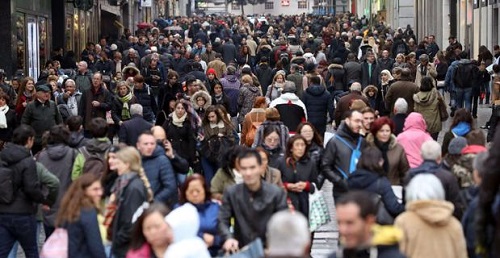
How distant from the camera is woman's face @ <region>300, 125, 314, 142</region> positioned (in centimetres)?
1409

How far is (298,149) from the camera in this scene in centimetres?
1274

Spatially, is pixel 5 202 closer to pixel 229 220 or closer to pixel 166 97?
pixel 229 220

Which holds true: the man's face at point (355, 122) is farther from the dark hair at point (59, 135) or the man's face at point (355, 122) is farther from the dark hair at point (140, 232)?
the dark hair at point (140, 232)

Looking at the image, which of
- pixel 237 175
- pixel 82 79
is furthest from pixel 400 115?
pixel 82 79

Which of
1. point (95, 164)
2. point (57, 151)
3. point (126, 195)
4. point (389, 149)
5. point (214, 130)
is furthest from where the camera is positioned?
point (214, 130)

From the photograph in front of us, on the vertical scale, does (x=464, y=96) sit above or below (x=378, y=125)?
below

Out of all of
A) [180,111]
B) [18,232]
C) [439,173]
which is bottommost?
[18,232]

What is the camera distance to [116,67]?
1262 inches

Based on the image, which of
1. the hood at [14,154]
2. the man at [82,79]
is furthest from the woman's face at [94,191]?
the man at [82,79]

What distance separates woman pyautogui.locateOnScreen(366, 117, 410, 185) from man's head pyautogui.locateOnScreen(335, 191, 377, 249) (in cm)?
580

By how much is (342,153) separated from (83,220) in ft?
12.7

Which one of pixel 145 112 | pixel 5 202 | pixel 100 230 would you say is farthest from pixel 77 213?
pixel 145 112

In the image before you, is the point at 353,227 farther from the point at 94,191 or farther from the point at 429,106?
the point at 429,106

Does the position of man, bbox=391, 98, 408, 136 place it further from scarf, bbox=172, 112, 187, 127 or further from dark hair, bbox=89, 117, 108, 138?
dark hair, bbox=89, 117, 108, 138
